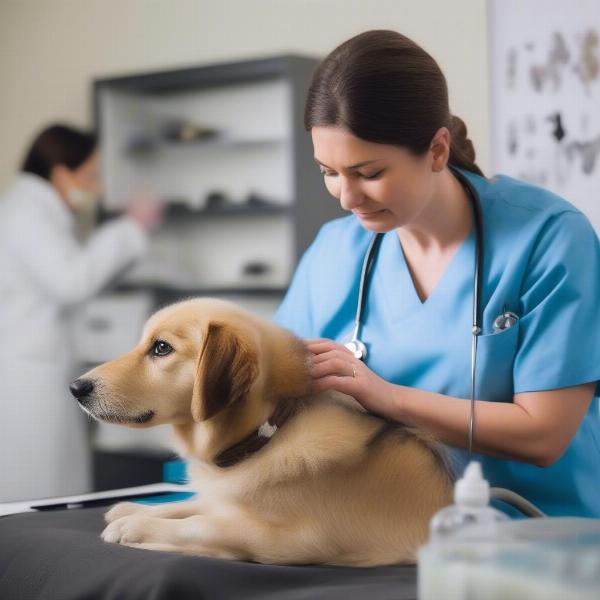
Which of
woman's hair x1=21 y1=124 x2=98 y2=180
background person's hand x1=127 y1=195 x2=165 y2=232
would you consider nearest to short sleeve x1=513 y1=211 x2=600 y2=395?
woman's hair x1=21 y1=124 x2=98 y2=180

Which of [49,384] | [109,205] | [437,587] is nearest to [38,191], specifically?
[49,384]

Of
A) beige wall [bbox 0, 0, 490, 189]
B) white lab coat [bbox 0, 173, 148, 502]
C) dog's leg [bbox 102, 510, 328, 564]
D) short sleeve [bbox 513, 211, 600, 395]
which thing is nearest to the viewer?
dog's leg [bbox 102, 510, 328, 564]

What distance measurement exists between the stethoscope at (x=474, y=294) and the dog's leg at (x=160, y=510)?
38 centimetres

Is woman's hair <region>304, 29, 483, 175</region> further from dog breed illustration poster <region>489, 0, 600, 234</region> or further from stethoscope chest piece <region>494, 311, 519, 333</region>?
dog breed illustration poster <region>489, 0, 600, 234</region>

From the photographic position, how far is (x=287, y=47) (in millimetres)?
4219

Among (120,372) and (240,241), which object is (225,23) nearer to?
(240,241)

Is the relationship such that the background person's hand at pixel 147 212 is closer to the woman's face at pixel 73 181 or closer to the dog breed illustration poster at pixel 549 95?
the woman's face at pixel 73 181

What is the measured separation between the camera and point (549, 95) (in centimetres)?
324

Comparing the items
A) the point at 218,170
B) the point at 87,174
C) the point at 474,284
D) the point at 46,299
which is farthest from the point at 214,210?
the point at 474,284

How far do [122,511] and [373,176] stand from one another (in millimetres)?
589

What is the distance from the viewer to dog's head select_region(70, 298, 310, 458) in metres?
1.22

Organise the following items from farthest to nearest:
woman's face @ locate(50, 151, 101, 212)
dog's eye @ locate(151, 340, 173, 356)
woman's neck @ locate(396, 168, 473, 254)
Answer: woman's face @ locate(50, 151, 101, 212) → woman's neck @ locate(396, 168, 473, 254) → dog's eye @ locate(151, 340, 173, 356)

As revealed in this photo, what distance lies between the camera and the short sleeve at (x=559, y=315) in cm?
142

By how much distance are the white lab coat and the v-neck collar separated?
238 centimetres
